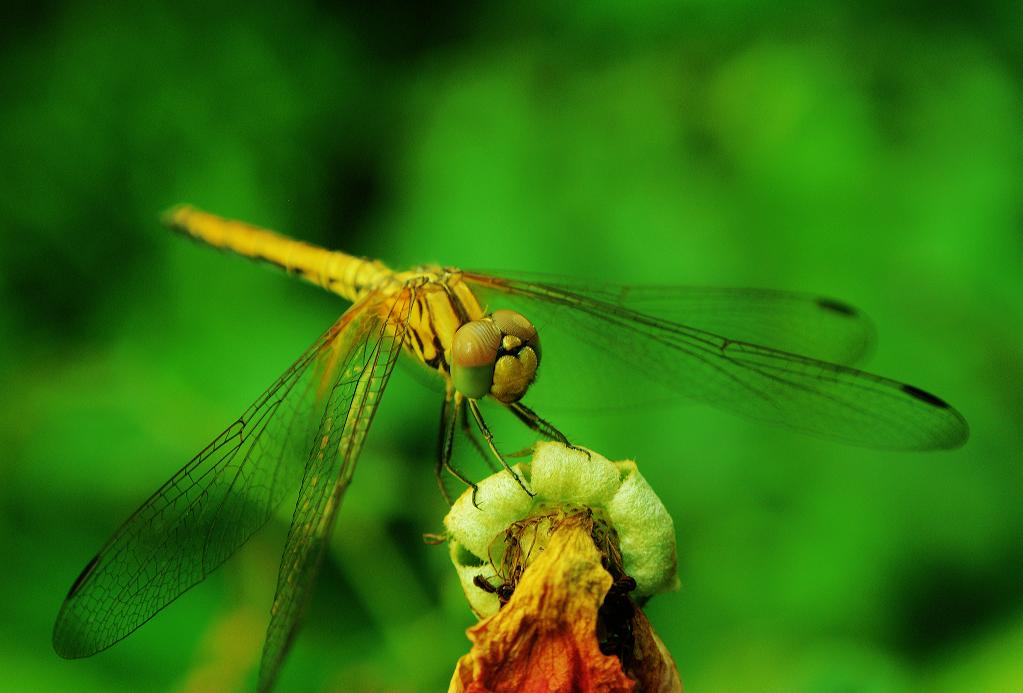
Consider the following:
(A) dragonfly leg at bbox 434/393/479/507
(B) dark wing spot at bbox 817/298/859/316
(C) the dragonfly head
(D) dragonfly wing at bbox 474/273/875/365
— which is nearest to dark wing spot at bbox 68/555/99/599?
(A) dragonfly leg at bbox 434/393/479/507

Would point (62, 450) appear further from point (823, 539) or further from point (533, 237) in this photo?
point (823, 539)

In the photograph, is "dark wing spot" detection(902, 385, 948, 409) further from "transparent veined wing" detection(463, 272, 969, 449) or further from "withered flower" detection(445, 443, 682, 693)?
"withered flower" detection(445, 443, 682, 693)

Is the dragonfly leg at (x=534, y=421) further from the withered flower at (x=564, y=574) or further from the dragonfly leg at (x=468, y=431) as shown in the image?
the withered flower at (x=564, y=574)

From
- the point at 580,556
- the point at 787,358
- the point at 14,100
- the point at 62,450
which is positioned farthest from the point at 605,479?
the point at 14,100

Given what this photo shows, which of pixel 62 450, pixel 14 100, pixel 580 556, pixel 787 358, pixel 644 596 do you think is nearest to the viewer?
pixel 580 556

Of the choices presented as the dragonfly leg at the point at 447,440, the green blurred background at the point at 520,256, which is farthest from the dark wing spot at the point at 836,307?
the dragonfly leg at the point at 447,440

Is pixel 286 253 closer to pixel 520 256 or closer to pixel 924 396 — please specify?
pixel 520 256

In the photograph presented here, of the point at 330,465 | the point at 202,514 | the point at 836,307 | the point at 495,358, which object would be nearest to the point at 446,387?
the point at 495,358
